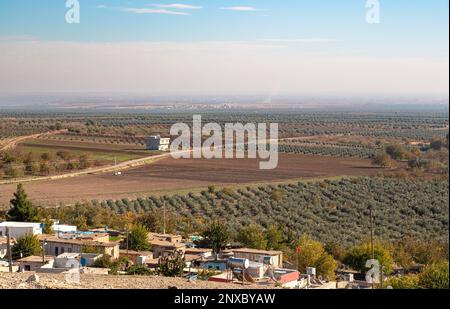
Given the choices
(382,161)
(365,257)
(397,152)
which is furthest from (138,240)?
(397,152)

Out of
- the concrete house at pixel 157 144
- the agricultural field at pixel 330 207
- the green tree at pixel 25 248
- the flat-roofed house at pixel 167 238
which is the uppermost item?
the concrete house at pixel 157 144

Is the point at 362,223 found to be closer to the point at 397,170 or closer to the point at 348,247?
the point at 348,247

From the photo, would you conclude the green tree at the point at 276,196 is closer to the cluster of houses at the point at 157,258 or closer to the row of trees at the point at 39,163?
the cluster of houses at the point at 157,258

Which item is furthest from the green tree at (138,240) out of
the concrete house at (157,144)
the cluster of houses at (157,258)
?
the concrete house at (157,144)

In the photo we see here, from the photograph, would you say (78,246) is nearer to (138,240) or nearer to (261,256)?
(138,240)

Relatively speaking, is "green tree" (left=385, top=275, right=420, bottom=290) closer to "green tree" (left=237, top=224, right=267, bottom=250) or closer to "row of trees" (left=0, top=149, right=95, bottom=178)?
"green tree" (left=237, top=224, right=267, bottom=250)

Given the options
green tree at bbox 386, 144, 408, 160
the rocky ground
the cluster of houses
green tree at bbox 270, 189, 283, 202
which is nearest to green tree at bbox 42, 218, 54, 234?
the cluster of houses
